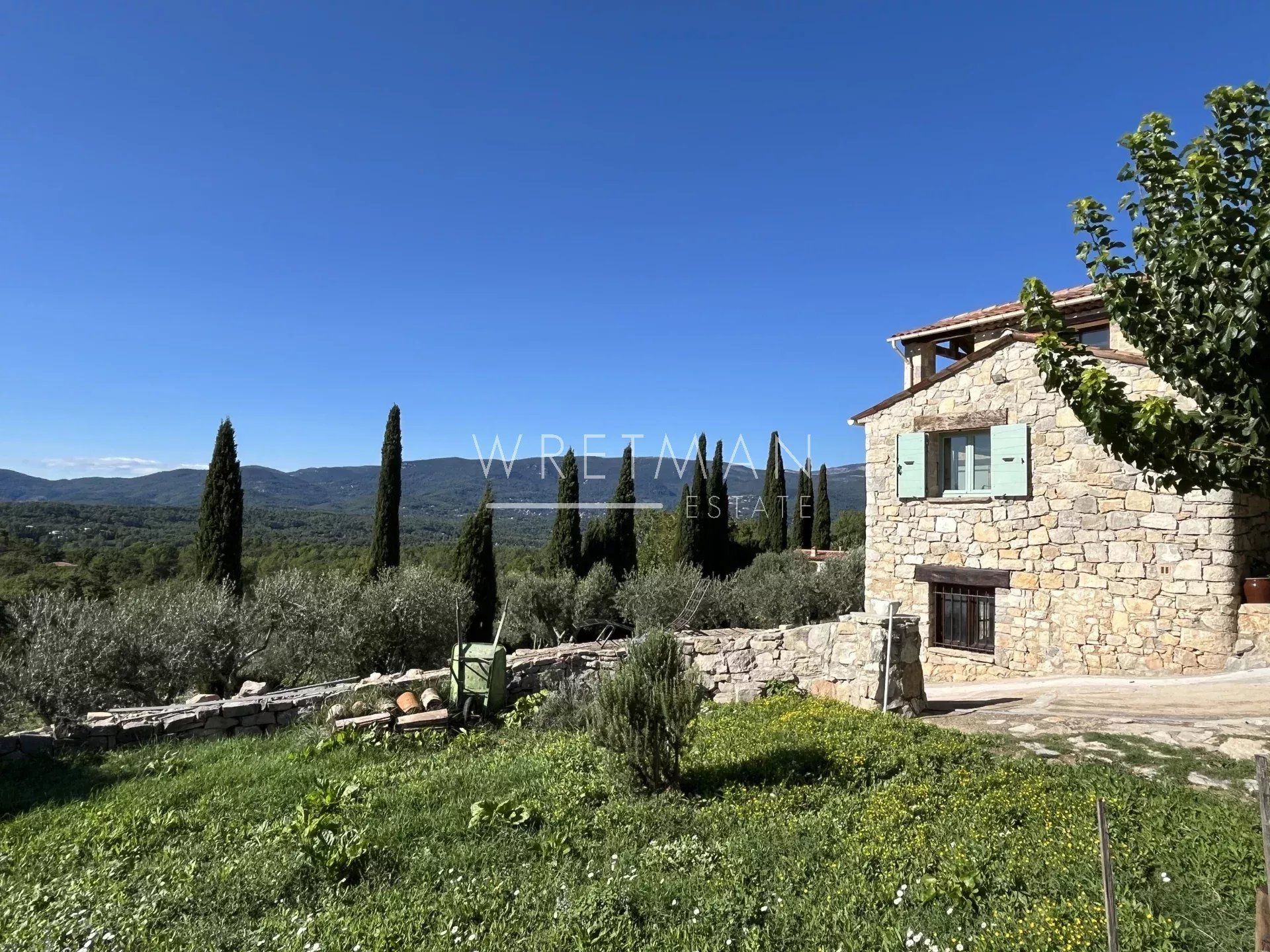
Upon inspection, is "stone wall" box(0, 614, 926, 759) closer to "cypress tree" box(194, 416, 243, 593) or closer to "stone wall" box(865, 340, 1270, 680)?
"stone wall" box(865, 340, 1270, 680)

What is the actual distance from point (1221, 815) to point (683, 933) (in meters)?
3.42

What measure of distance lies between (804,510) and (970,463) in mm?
20041

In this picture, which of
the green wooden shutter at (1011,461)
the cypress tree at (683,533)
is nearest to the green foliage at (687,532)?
the cypress tree at (683,533)

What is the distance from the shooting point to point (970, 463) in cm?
1187

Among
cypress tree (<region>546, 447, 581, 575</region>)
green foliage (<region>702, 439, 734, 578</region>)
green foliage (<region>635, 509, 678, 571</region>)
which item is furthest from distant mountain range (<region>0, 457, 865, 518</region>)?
cypress tree (<region>546, 447, 581, 575</region>)

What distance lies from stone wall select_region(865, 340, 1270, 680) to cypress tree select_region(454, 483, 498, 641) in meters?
11.2

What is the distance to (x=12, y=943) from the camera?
3555mm

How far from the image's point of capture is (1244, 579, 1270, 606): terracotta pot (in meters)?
9.20

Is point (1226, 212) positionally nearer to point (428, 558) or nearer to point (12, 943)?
point (12, 943)

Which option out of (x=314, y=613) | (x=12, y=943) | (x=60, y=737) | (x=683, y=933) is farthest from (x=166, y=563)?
(x=683, y=933)

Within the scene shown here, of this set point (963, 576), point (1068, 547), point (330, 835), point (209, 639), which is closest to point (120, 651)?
point (209, 639)

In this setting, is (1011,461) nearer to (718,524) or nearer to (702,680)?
(702,680)

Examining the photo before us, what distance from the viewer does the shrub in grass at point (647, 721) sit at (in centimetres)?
519

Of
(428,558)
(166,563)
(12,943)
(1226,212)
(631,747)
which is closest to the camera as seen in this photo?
(12,943)
